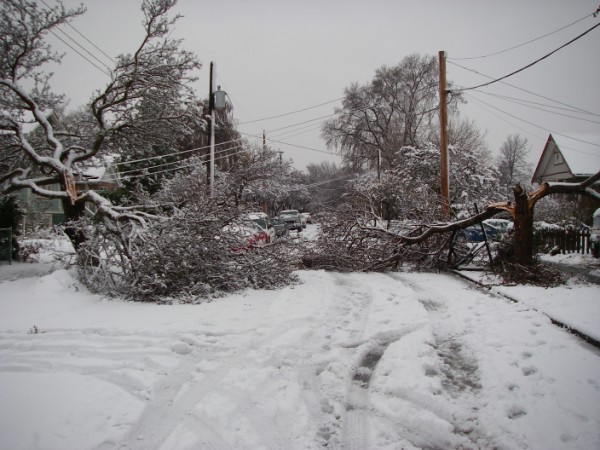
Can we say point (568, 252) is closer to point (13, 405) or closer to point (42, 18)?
point (13, 405)

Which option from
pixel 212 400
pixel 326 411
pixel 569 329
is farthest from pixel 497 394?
pixel 212 400

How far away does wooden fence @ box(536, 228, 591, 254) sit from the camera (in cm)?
1289

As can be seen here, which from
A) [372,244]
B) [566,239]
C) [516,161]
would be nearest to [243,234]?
[372,244]

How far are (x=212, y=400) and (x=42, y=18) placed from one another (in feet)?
35.9

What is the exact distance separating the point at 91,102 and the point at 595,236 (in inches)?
632

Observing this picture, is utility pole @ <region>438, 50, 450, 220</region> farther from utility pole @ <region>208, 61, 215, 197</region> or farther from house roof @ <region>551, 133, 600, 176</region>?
house roof @ <region>551, 133, 600, 176</region>

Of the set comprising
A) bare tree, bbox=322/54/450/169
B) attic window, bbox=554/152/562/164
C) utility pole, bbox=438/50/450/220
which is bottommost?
utility pole, bbox=438/50/450/220

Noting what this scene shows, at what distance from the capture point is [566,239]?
1329 cm

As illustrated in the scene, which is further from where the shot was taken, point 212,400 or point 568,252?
point 568,252

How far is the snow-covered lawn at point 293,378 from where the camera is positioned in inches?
111

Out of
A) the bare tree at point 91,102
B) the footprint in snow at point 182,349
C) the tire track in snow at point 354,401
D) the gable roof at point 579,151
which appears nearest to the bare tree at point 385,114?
the gable roof at point 579,151

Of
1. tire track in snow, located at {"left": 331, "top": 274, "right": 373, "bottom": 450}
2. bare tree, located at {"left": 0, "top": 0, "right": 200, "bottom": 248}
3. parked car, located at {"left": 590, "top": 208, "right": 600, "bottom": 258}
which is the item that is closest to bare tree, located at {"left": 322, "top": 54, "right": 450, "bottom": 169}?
parked car, located at {"left": 590, "top": 208, "right": 600, "bottom": 258}

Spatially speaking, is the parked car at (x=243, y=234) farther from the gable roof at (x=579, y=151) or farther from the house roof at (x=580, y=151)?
the house roof at (x=580, y=151)

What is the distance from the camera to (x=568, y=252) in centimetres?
1337
